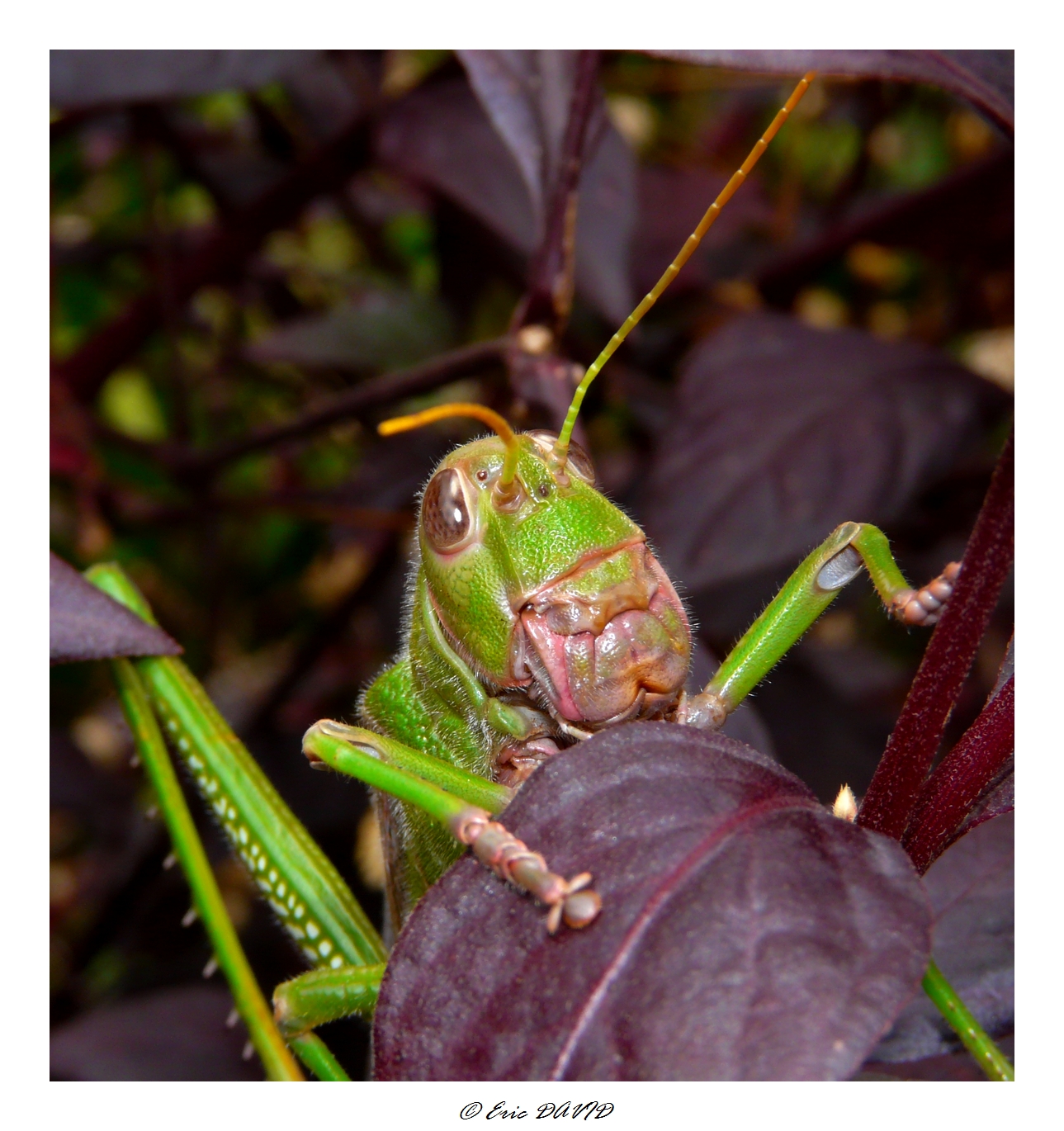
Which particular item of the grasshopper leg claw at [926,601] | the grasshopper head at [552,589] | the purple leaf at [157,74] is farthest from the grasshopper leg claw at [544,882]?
the purple leaf at [157,74]

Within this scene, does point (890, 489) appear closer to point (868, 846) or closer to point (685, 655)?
point (685, 655)

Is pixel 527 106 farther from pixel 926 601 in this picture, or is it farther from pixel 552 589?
pixel 926 601

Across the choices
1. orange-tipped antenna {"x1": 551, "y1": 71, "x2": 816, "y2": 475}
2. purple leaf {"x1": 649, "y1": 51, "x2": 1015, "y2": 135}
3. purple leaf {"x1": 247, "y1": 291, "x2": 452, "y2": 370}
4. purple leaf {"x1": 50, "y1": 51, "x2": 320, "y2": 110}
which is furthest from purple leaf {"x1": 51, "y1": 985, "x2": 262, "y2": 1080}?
purple leaf {"x1": 649, "y1": 51, "x2": 1015, "y2": 135}

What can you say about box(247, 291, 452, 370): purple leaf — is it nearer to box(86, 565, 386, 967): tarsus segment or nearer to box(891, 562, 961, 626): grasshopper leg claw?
box(86, 565, 386, 967): tarsus segment

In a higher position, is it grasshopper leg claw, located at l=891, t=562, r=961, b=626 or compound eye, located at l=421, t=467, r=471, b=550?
compound eye, located at l=421, t=467, r=471, b=550

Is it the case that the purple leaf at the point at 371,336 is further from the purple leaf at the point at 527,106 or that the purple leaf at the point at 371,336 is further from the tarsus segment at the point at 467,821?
the tarsus segment at the point at 467,821
